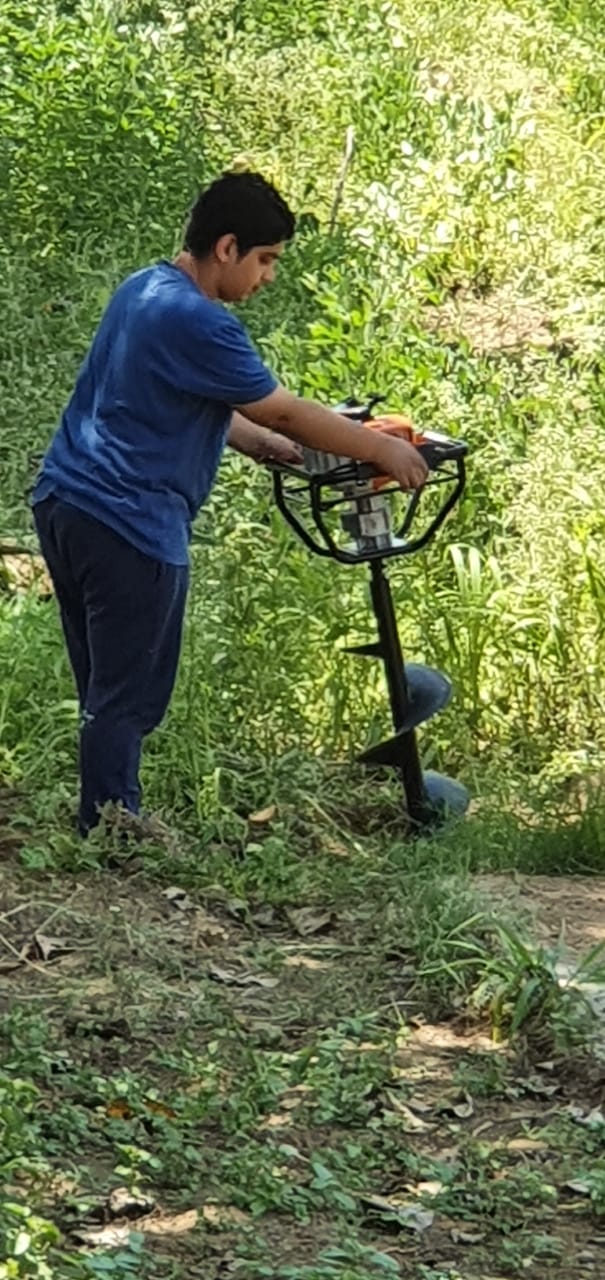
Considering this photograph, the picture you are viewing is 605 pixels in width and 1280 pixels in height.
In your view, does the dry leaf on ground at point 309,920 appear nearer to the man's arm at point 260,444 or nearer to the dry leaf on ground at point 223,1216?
the man's arm at point 260,444

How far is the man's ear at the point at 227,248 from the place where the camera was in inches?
200

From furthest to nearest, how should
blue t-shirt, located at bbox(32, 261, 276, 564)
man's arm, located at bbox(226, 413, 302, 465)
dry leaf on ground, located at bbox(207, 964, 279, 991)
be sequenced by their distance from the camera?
man's arm, located at bbox(226, 413, 302, 465)
blue t-shirt, located at bbox(32, 261, 276, 564)
dry leaf on ground, located at bbox(207, 964, 279, 991)

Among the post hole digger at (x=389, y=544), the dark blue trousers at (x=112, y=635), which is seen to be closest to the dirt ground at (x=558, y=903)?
the post hole digger at (x=389, y=544)

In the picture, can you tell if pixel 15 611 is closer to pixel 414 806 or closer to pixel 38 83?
pixel 414 806

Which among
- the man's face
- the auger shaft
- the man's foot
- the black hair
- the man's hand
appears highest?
the black hair

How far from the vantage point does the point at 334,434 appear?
5105 millimetres

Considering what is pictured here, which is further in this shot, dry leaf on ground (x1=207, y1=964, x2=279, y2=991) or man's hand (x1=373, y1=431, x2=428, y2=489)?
man's hand (x1=373, y1=431, x2=428, y2=489)

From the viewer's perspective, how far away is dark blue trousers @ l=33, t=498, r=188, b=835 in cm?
522

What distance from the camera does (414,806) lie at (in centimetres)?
580

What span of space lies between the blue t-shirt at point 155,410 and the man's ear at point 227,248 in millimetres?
98

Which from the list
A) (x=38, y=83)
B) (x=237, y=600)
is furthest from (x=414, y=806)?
(x=38, y=83)

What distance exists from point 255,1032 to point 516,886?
3.97ft

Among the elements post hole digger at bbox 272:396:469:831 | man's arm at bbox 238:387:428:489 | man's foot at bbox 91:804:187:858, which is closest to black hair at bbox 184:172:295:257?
man's arm at bbox 238:387:428:489

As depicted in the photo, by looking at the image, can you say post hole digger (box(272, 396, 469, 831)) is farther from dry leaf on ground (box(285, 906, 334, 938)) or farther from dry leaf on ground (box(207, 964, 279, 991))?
dry leaf on ground (box(207, 964, 279, 991))
